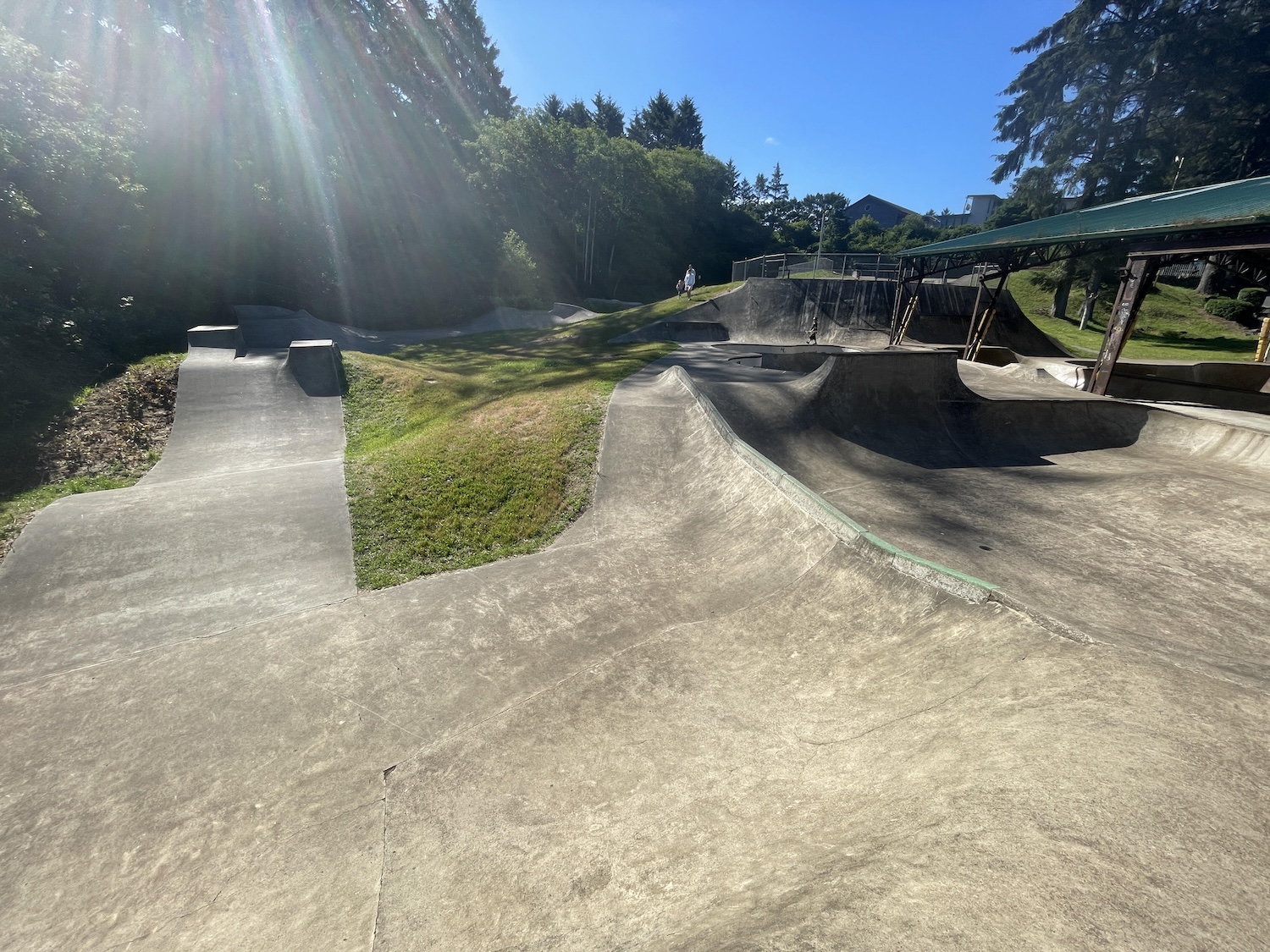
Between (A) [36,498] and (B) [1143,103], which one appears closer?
(A) [36,498]

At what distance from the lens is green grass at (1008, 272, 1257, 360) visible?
25.4m

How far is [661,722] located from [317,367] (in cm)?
1354

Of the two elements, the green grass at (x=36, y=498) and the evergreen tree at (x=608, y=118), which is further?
the evergreen tree at (x=608, y=118)

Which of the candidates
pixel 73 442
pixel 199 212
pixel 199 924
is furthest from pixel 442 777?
pixel 199 212

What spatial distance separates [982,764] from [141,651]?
6853mm

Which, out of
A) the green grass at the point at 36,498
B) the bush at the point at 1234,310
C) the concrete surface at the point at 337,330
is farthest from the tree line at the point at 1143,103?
the green grass at the point at 36,498

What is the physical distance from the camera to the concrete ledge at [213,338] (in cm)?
1453

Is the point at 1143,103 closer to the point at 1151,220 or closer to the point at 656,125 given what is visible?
the point at 1151,220

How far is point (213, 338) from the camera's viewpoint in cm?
1470

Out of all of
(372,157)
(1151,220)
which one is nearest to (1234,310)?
Answer: (1151,220)

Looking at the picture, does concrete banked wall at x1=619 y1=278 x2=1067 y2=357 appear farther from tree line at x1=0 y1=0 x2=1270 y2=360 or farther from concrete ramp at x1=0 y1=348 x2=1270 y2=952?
concrete ramp at x1=0 y1=348 x2=1270 y2=952

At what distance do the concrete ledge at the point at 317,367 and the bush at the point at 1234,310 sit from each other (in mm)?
45854

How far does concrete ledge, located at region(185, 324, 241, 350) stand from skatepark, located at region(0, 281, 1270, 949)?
8.86 meters

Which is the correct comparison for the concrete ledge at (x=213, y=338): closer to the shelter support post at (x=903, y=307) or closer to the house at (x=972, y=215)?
the shelter support post at (x=903, y=307)
